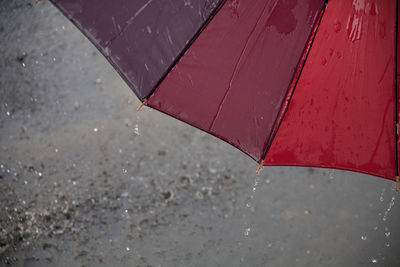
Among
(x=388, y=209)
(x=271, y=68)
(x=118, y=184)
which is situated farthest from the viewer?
(x=388, y=209)

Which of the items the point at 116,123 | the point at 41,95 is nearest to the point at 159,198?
the point at 116,123

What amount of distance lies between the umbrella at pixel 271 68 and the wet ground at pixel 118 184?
108 cm

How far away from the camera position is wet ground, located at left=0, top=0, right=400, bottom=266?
239cm

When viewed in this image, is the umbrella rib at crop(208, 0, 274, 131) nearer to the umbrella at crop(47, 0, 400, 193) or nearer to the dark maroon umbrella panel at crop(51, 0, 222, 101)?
the umbrella at crop(47, 0, 400, 193)

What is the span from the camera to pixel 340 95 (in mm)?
1382

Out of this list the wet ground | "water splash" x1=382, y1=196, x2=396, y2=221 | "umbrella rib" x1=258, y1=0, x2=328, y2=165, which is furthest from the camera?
"water splash" x1=382, y1=196, x2=396, y2=221

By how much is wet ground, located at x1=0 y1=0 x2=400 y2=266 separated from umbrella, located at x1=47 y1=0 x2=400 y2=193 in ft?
3.55

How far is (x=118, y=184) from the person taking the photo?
7.93 feet

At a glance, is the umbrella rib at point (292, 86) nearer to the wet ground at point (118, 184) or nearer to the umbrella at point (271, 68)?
the umbrella at point (271, 68)

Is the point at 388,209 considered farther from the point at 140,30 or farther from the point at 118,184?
the point at 140,30

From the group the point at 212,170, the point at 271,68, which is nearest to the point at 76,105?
the point at 212,170

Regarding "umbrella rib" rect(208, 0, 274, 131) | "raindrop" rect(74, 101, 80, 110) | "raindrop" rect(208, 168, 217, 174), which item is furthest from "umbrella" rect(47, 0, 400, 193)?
"raindrop" rect(74, 101, 80, 110)

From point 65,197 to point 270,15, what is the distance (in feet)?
6.13

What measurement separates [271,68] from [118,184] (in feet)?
4.94
